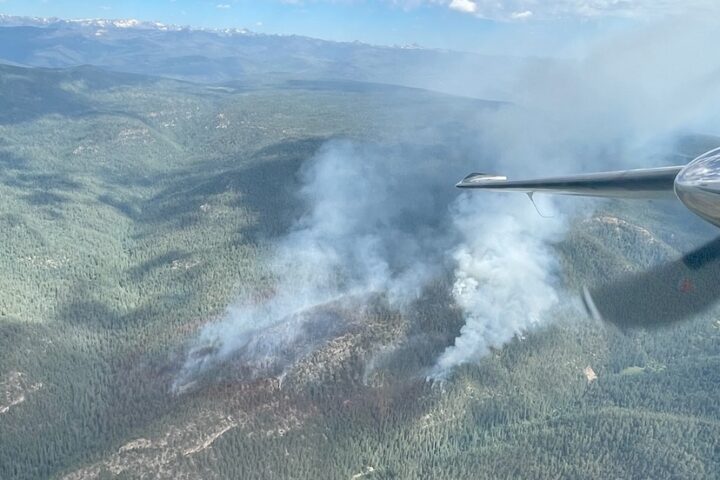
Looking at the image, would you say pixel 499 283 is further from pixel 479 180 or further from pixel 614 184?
pixel 614 184

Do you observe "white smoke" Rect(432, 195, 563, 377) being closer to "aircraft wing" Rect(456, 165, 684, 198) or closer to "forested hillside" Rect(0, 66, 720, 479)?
"forested hillside" Rect(0, 66, 720, 479)

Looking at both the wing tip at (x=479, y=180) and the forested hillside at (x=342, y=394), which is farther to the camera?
the forested hillside at (x=342, y=394)

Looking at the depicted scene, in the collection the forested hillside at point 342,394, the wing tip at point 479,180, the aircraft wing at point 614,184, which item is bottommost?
the forested hillside at point 342,394

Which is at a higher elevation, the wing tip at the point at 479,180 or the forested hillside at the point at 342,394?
the wing tip at the point at 479,180

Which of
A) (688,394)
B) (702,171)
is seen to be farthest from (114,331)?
(702,171)

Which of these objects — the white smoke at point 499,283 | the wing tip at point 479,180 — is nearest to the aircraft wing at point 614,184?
the wing tip at point 479,180

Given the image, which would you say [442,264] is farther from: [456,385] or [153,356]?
[153,356]

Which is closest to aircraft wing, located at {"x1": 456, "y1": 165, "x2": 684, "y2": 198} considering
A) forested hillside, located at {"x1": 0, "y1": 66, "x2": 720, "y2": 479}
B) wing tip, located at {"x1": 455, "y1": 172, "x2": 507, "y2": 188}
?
wing tip, located at {"x1": 455, "y1": 172, "x2": 507, "y2": 188}

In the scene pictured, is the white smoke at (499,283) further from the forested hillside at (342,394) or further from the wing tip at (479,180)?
the wing tip at (479,180)
